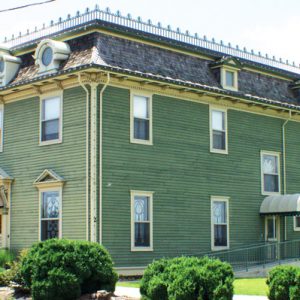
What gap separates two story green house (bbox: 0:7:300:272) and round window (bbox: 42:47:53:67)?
0.17 ft

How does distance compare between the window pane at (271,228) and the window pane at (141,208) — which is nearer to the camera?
the window pane at (141,208)

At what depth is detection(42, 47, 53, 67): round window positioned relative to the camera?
27.1m

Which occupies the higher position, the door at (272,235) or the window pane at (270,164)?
the window pane at (270,164)

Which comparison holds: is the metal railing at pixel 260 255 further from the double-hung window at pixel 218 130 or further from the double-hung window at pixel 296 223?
the double-hung window at pixel 218 130

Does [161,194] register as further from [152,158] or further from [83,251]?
[83,251]

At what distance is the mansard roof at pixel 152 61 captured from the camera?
2634cm

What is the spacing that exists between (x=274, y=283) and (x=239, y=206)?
13.8 meters

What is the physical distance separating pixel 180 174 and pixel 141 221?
2685 mm

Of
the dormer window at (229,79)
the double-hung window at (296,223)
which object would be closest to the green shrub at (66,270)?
the dormer window at (229,79)

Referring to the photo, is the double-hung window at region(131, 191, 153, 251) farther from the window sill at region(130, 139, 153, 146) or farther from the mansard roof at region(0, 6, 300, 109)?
the mansard roof at region(0, 6, 300, 109)

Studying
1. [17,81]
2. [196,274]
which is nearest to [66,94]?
[17,81]

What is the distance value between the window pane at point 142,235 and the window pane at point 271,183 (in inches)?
286

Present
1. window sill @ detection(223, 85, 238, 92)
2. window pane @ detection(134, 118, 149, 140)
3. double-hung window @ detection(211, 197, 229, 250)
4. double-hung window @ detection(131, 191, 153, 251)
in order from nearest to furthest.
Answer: double-hung window @ detection(131, 191, 153, 251), window pane @ detection(134, 118, 149, 140), double-hung window @ detection(211, 197, 229, 250), window sill @ detection(223, 85, 238, 92)

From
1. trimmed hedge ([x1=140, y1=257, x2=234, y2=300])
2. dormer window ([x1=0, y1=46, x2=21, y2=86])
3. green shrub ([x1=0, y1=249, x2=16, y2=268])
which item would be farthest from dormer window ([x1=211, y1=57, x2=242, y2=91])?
trimmed hedge ([x1=140, y1=257, x2=234, y2=300])
